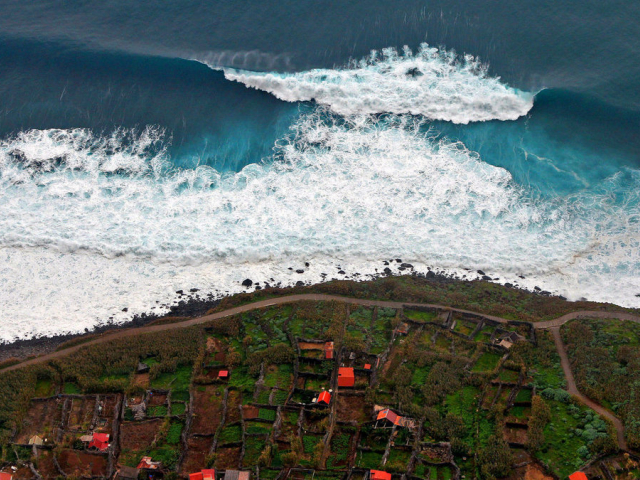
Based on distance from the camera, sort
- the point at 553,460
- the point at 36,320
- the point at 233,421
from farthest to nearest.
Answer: the point at 36,320, the point at 233,421, the point at 553,460

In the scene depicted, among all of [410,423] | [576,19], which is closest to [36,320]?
[410,423]

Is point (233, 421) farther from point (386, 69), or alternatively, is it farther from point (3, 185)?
point (386, 69)

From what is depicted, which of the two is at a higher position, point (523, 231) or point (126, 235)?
point (523, 231)

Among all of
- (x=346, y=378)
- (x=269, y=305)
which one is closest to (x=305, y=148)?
(x=269, y=305)

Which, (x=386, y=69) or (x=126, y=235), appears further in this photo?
(x=386, y=69)

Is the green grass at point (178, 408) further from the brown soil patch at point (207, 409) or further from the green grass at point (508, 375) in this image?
the green grass at point (508, 375)

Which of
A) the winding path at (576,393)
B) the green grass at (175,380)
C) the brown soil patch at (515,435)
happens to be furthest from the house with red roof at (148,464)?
the winding path at (576,393)

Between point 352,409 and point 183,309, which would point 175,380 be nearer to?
point 183,309
